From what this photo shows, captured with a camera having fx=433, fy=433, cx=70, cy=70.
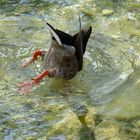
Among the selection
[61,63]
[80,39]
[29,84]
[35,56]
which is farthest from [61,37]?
[35,56]

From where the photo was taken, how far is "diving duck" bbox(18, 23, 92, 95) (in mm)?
4258

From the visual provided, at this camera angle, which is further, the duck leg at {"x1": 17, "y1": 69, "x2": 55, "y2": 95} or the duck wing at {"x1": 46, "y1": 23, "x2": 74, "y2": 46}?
the duck leg at {"x1": 17, "y1": 69, "x2": 55, "y2": 95}

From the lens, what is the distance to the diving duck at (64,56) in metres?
4.26

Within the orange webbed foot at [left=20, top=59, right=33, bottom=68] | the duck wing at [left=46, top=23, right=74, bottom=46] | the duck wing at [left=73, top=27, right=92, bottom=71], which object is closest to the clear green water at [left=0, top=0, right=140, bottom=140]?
the orange webbed foot at [left=20, top=59, right=33, bottom=68]

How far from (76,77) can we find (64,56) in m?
0.36

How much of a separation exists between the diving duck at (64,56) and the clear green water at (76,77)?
11 centimetres

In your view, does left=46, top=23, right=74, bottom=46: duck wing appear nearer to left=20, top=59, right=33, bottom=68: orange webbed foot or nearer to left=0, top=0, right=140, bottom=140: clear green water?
left=0, top=0, right=140, bottom=140: clear green water

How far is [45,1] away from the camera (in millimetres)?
6816

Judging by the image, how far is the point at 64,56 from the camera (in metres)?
4.43

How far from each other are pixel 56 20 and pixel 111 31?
841 millimetres

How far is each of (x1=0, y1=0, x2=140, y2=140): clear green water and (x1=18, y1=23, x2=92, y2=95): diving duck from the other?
11 centimetres

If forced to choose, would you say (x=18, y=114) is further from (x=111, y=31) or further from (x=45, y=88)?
(x=111, y=31)

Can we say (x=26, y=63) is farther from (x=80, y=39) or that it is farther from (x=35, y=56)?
(x=80, y=39)

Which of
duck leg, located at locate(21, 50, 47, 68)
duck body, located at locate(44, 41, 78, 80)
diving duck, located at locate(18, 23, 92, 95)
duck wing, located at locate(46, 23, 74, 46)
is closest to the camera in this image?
duck wing, located at locate(46, 23, 74, 46)
